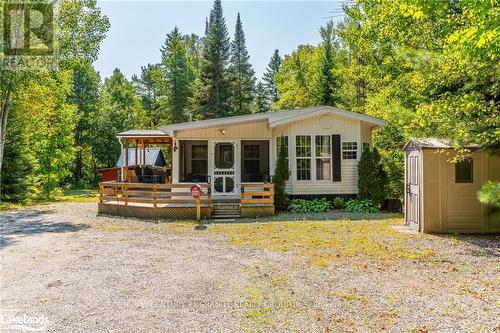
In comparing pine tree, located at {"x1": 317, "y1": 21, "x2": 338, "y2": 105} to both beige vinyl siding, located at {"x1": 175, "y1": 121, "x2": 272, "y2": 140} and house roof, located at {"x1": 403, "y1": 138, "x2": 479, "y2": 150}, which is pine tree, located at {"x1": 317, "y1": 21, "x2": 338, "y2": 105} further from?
house roof, located at {"x1": 403, "y1": 138, "x2": 479, "y2": 150}

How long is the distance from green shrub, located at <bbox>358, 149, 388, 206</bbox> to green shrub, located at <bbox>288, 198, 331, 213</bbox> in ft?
4.22

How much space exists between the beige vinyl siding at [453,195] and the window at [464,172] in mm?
71

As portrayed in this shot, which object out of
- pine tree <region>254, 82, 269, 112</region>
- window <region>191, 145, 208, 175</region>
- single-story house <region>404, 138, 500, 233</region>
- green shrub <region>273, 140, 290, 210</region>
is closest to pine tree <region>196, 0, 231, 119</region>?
pine tree <region>254, 82, 269, 112</region>

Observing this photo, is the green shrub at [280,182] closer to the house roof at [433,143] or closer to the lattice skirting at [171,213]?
the lattice skirting at [171,213]

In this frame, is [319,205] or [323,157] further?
[323,157]

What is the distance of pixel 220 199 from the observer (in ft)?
42.0

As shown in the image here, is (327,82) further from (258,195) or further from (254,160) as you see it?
(258,195)

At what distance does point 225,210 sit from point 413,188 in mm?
5430

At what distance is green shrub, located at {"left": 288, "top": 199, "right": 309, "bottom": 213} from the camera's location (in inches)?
476

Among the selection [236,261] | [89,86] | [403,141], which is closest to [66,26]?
[236,261]

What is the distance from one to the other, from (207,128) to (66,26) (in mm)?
6526

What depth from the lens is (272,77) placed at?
38625mm

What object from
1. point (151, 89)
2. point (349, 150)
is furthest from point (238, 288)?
point (151, 89)

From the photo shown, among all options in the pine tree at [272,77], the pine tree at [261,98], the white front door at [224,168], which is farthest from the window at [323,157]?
the pine tree at [272,77]
